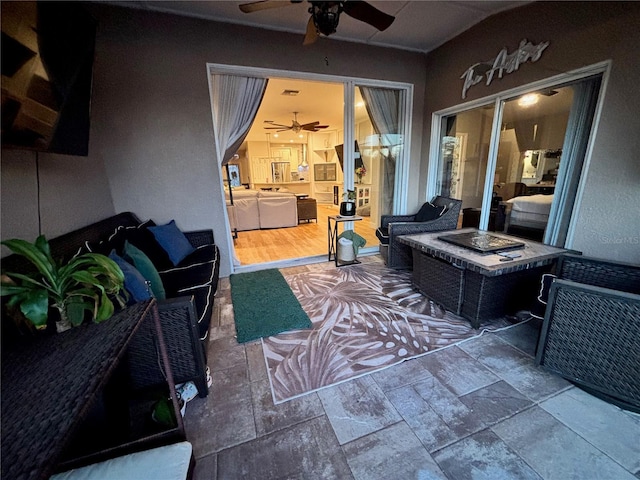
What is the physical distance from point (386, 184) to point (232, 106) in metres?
2.56

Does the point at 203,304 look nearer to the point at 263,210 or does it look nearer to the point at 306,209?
the point at 263,210

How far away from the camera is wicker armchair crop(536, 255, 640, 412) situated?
1244 mm

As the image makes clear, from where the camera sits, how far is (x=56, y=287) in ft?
2.89

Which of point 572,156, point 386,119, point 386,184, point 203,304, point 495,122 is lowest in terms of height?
point 203,304

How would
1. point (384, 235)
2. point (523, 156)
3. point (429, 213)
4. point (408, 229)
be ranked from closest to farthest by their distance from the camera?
point (523, 156), point (408, 229), point (384, 235), point (429, 213)

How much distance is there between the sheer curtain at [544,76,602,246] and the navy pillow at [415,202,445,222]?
3.63 ft

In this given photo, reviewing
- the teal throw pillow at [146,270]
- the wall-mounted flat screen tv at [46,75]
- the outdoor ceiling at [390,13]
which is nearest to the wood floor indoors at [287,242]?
the teal throw pillow at [146,270]

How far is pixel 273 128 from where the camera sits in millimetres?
7785

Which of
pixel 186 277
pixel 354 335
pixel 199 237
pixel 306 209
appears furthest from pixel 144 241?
pixel 306 209

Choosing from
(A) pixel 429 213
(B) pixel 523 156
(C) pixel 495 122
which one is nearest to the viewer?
(B) pixel 523 156

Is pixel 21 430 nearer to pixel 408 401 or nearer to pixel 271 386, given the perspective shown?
pixel 271 386

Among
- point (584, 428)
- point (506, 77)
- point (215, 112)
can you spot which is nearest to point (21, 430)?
point (584, 428)

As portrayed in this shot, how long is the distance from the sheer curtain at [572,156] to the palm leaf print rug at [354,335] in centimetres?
108

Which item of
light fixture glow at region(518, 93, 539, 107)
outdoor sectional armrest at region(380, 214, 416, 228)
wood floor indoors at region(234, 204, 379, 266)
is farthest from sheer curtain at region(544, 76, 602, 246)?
wood floor indoors at region(234, 204, 379, 266)
